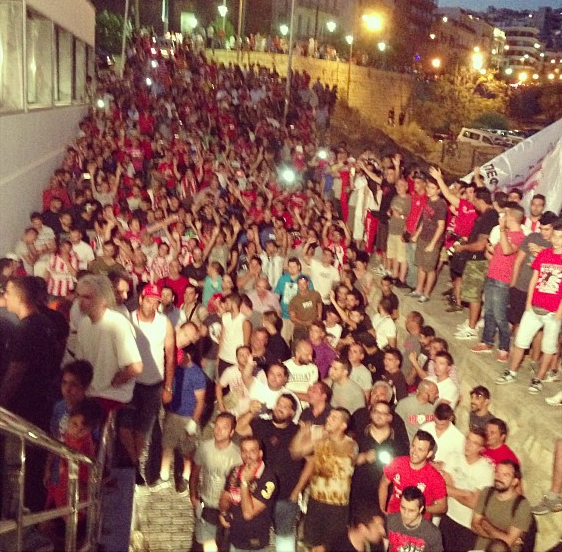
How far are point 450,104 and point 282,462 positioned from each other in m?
45.1

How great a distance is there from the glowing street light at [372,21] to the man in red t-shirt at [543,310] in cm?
5031

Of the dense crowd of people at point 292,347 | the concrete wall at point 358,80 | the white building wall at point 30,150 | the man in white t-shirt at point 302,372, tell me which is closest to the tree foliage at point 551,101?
the concrete wall at point 358,80

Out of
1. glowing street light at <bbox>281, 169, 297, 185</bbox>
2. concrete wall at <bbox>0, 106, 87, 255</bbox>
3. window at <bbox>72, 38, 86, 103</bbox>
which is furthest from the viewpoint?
window at <bbox>72, 38, 86, 103</bbox>

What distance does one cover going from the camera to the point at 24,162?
1089 centimetres

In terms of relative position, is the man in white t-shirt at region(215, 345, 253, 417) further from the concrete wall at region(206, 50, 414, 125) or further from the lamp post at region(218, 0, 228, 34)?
the lamp post at region(218, 0, 228, 34)

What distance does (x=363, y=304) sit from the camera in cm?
808

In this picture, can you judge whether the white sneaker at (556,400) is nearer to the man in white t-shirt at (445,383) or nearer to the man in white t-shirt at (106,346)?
the man in white t-shirt at (445,383)

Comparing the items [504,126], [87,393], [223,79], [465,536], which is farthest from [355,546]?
[504,126]

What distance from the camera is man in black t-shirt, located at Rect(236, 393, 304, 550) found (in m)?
4.96

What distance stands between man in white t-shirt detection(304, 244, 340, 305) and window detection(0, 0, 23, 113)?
5.21 metres

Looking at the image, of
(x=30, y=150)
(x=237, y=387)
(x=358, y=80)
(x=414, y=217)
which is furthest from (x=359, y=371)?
→ (x=358, y=80)

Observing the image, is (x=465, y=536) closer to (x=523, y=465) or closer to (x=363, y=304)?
(x=523, y=465)

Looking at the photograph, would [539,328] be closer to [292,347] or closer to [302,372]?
[302,372]

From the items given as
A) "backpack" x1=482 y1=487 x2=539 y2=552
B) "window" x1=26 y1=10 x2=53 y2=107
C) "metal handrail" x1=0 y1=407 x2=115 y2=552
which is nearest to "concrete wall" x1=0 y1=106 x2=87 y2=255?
"window" x1=26 y1=10 x2=53 y2=107
